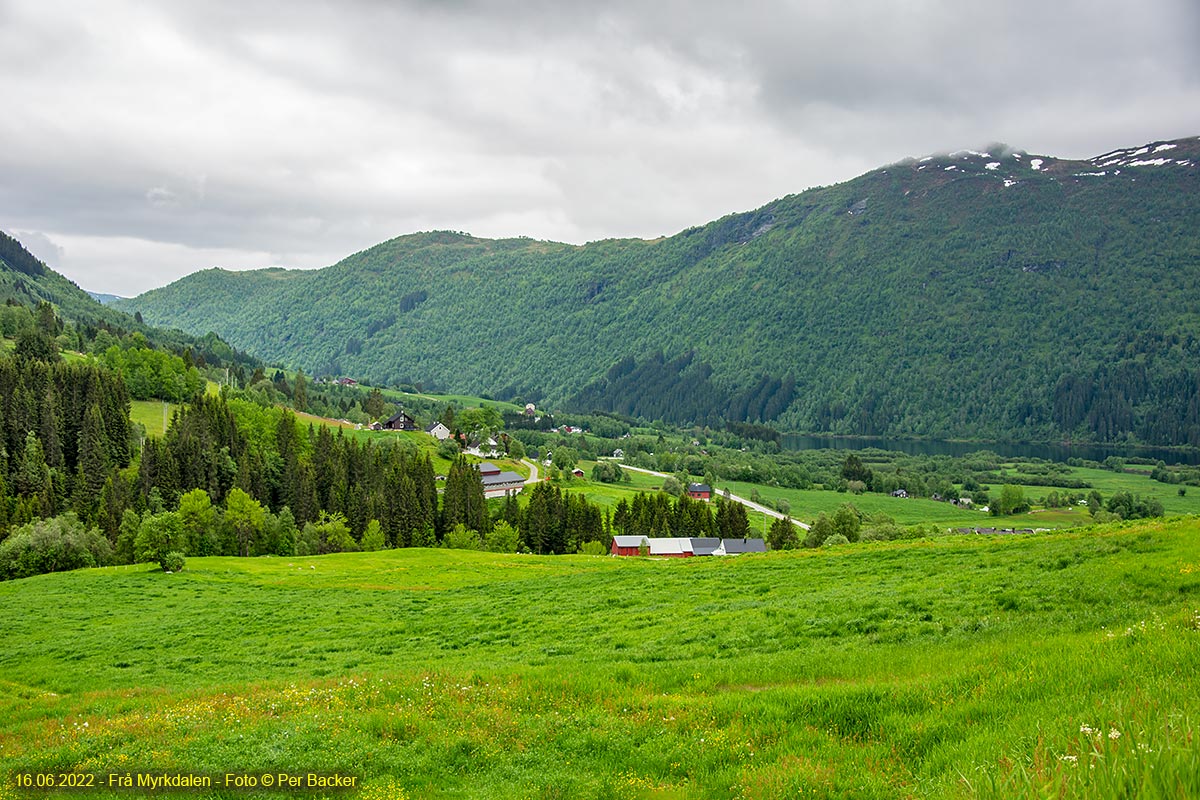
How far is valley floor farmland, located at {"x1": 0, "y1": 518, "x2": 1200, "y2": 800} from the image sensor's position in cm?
812

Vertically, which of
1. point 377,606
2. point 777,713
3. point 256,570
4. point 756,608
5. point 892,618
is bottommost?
point 256,570

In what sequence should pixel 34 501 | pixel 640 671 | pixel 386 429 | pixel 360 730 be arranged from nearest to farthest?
1. pixel 360 730
2. pixel 640 671
3. pixel 34 501
4. pixel 386 429

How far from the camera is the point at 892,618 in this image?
64.1 feet

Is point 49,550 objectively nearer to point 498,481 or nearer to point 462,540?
point 462,540

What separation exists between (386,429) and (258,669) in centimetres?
17978

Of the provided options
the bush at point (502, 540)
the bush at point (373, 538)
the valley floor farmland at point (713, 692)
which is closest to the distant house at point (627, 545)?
the bush at point (502, 540)

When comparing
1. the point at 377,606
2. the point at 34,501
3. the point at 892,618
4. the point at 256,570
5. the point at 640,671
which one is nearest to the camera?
the point at 640,671

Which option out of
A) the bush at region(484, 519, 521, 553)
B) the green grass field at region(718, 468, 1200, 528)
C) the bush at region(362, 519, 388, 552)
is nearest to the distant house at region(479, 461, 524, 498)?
the bush at region(484, 519, 521, 553)

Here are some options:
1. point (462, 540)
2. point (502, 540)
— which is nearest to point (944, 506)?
point (502, 540)

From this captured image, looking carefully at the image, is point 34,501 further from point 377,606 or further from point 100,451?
point 377,606

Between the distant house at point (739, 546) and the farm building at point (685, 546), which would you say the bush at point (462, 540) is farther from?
the distant house at point (739, 546)

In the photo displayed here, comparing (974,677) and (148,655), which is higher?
(974,677)

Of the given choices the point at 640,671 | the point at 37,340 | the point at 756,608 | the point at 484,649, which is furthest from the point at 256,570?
the point at 37,340

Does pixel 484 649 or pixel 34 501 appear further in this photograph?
pixel 34 501
